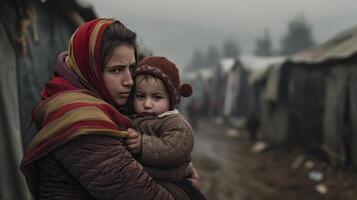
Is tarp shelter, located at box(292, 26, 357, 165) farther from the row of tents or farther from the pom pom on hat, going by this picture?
the pom pom on hat

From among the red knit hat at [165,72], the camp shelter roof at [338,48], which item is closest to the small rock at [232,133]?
the camp shelter roof at [338,48]

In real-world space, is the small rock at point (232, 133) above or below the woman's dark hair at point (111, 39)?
below

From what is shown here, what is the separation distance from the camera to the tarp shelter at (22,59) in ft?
8.87

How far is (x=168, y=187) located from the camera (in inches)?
58.9

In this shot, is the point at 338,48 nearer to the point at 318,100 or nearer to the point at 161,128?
the point at 318,100

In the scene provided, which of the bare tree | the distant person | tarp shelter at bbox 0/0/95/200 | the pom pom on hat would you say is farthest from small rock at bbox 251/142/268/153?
the bare tree

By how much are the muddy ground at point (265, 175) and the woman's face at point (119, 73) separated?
16.6 ft

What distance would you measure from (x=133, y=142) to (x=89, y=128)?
9.1 inches

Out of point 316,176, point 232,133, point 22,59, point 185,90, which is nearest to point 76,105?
point 185,90

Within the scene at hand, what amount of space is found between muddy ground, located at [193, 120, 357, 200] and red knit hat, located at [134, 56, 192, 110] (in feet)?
15.8

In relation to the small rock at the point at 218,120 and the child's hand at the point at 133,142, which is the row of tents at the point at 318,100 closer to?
the small rock at the point at 218,120

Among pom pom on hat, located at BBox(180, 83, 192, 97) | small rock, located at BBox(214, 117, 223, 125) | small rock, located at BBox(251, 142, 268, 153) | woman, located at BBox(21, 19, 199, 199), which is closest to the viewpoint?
woman, located at BBox(21, 19, 199, 199)

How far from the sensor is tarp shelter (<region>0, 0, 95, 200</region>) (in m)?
2.70

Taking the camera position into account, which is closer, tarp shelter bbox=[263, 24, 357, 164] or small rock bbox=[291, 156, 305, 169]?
tarp shelter bbox=[263, 24, 357, 164]
